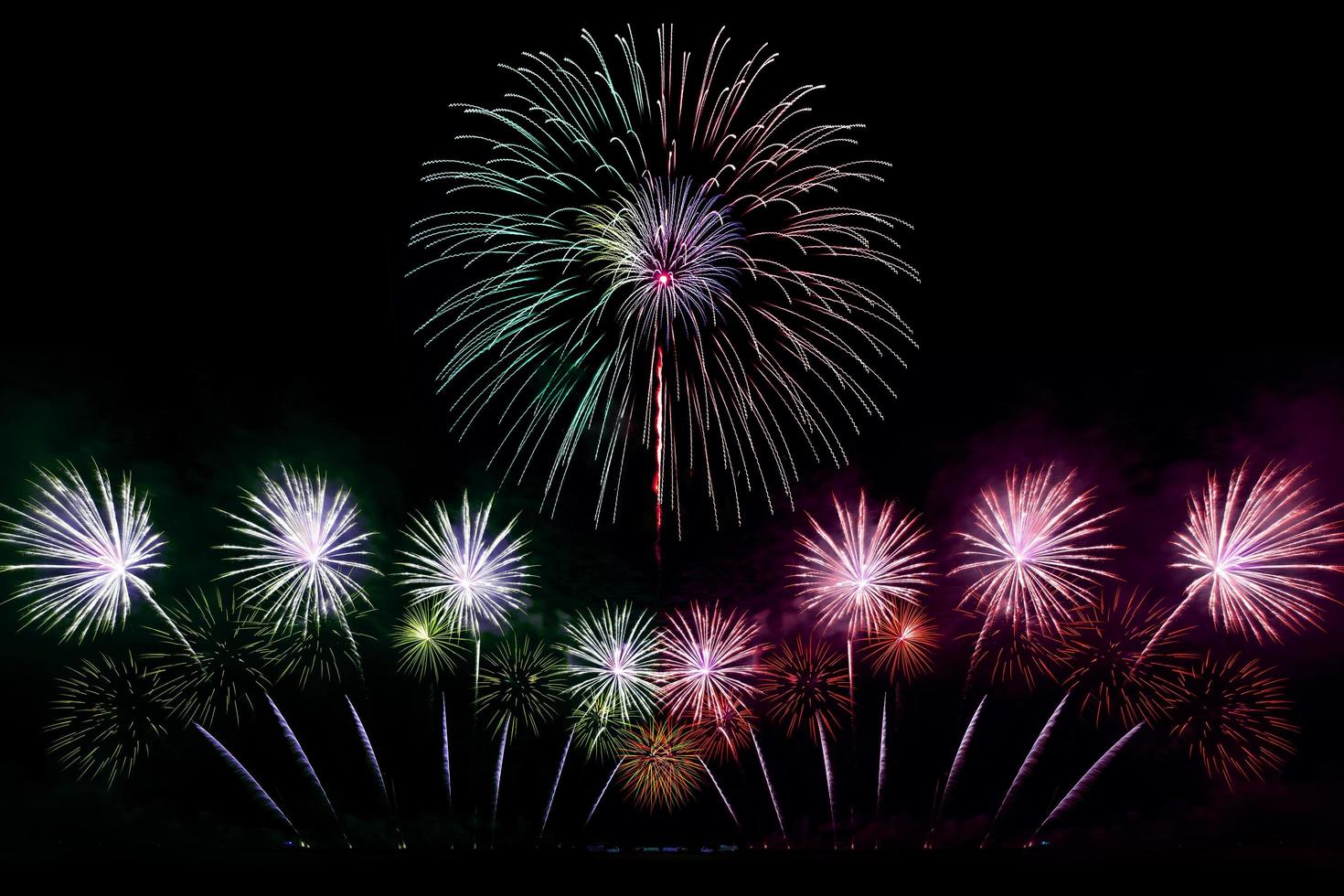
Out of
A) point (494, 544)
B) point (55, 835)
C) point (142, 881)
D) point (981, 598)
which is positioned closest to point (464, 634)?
point (494, 544)

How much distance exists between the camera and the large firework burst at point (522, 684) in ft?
37.1

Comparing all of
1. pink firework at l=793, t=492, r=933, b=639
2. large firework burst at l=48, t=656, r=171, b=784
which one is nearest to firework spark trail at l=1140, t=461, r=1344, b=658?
pink firework at l=793, t=492, r=933, b=639

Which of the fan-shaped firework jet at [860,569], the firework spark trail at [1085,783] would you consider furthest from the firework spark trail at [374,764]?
the firework spark trail at [1085,783]

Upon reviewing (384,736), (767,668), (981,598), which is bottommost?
(384,736)

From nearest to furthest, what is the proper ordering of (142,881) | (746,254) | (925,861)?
1. (925,861)
2. (142,881)
3. (746,254)

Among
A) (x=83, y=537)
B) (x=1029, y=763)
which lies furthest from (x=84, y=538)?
(x=1029, y=763)

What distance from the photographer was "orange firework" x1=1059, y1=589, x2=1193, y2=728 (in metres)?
11.0

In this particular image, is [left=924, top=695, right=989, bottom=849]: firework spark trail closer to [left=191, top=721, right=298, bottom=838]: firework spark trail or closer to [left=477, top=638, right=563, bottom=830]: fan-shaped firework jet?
[left=477, top=638, right=563, bottom=830]: fan-shaped firework jet

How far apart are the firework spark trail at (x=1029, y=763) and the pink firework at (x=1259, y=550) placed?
2490 mm

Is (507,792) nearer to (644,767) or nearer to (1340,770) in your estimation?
(644,767)

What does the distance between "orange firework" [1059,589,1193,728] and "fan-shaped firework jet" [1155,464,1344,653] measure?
480 millimetres

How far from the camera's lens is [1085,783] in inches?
445

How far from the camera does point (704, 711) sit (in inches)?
434

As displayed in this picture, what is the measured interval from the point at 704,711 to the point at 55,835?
10.7 metres
